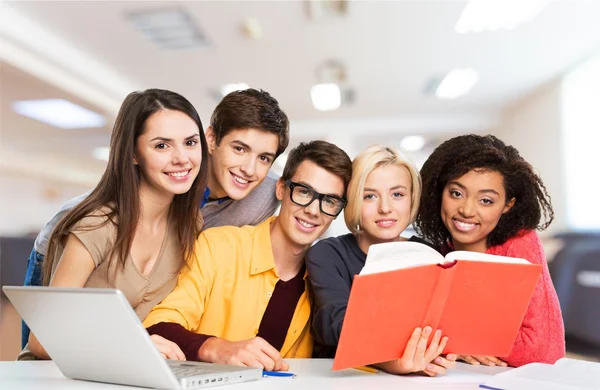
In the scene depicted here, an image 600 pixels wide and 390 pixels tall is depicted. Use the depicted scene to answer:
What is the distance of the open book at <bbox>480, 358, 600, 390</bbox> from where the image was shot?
100 cm

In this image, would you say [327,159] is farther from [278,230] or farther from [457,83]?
[457,83]

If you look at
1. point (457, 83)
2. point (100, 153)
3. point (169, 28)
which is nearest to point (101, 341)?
point (169, 28)

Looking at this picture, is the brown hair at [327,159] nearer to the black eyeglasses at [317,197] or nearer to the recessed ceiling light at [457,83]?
the black eyeglasses at [317,197]

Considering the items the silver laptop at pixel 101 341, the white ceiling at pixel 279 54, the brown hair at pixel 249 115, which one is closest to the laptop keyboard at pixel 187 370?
the silver laptop at pixel 101 341

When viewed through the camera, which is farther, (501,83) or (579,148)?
(501,83)

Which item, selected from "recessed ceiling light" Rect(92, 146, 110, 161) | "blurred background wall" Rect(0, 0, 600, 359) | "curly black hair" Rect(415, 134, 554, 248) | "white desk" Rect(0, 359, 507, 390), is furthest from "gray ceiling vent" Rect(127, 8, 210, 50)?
"white desk" Rect(0, 359, 507, 390)

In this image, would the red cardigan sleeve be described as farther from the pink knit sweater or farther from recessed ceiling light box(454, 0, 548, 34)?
recessed ceiling light box(454, 0, 548, 34)

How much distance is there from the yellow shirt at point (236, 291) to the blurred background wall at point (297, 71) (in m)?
2.78

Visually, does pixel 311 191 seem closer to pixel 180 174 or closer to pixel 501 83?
pixel 180 174

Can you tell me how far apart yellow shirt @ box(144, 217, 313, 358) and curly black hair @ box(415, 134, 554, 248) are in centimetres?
59

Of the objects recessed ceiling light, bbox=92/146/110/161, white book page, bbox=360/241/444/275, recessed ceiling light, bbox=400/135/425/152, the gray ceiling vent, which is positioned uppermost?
recessed ceiling light, bbox=400/135/425/152

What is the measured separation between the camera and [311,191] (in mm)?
1576

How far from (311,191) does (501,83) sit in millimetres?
5961

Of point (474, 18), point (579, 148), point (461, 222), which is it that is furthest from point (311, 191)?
point (579, 148)
